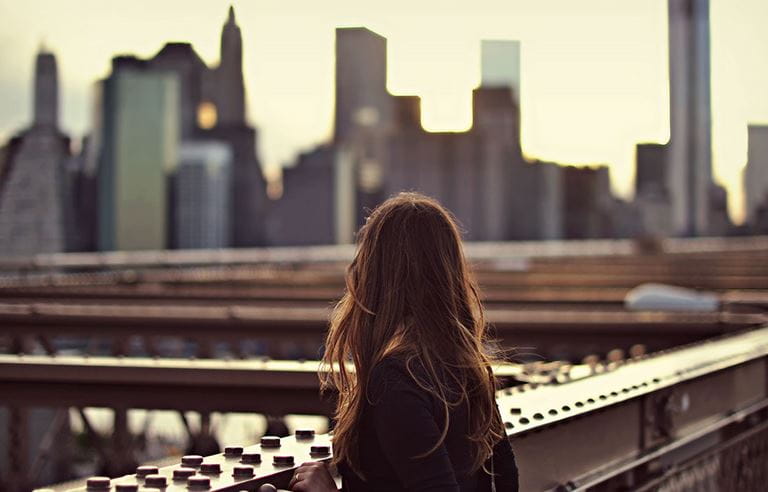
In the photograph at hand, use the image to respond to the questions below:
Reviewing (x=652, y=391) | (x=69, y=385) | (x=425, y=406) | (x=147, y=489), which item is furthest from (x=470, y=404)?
(x=69, y=385)

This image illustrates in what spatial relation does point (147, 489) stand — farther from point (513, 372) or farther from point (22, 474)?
point (22, 474)

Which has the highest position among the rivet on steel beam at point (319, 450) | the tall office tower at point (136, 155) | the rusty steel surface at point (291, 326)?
the tall office tower at point (136, 155)

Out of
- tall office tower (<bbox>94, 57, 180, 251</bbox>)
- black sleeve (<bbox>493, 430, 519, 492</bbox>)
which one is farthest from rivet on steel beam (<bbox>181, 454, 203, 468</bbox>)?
tall office tower (<bbox>94, 57, 180, 251</bbox>)

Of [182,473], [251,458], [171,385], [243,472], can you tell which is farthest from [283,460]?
[171,385]

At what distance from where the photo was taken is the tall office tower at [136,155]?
15750 cm

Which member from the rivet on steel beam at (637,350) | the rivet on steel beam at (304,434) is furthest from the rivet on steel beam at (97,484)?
the rivet on steel beam at (637,350)

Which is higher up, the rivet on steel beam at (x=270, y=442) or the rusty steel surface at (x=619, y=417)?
the rivet on steel beam at (x=270, y=442)

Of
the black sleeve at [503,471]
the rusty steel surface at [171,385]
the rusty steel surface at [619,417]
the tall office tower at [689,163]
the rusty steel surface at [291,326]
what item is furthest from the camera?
the tall office tower at [689,163]

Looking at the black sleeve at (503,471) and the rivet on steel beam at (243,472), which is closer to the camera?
the rivet on steel beam at (243,472)

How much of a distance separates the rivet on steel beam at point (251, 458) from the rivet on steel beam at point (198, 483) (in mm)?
307

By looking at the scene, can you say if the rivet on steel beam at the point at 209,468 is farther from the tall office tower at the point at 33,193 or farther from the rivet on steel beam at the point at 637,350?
the tall office tower at the point at 33,193

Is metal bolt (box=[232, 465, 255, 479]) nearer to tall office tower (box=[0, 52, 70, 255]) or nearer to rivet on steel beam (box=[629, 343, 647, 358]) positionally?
rivet on steel beam (box=[629, 343, 647, 358])

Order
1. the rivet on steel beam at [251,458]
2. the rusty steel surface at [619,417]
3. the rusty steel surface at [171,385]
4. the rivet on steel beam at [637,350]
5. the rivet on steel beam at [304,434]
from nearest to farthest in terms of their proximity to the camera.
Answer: the rivet on steel beam at [251,458]
the rivet on steel beam at [304,434]
the rusty steel surface at [619,417]
the rusty steel surface at [171,385]
the rivet on steel beam at [637,350]

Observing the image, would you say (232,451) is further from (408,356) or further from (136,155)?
(136,155)
